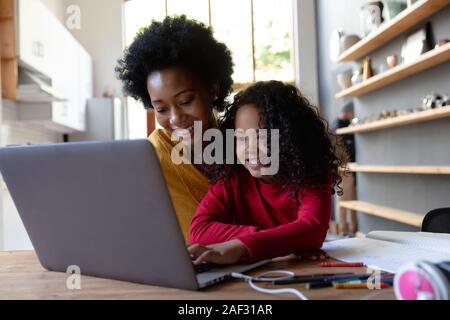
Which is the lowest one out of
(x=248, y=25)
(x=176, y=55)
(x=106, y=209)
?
(x=106, y=209)

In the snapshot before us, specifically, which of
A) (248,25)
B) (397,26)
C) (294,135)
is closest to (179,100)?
(294,135)

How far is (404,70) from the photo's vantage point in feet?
9.27

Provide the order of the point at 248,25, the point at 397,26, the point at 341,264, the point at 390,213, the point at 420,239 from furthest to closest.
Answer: the point at 248,25
the point at 390,213
the point at 397,26
the point at 420,239
the point at 341,264

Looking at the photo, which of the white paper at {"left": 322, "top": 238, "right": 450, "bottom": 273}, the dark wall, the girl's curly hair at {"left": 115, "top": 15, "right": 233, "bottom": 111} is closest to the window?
the dark wall

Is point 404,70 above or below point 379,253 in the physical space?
above

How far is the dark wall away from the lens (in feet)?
8.75

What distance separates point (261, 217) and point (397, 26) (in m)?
2.30

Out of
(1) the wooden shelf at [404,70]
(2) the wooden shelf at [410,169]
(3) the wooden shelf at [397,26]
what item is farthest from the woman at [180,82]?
(3) the wooden shelf at [397,26]

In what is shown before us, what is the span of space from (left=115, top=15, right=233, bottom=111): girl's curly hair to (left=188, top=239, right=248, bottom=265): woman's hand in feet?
2.04

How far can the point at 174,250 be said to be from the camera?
625 mm

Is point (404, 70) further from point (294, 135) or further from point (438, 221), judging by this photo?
point (294, 135)

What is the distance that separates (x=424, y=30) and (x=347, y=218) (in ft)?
7.09

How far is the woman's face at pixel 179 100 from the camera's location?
1216 mm

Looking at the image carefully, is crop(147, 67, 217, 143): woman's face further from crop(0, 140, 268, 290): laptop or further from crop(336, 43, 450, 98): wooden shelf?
crop(336, 43, 450, 98): wooden shelf
